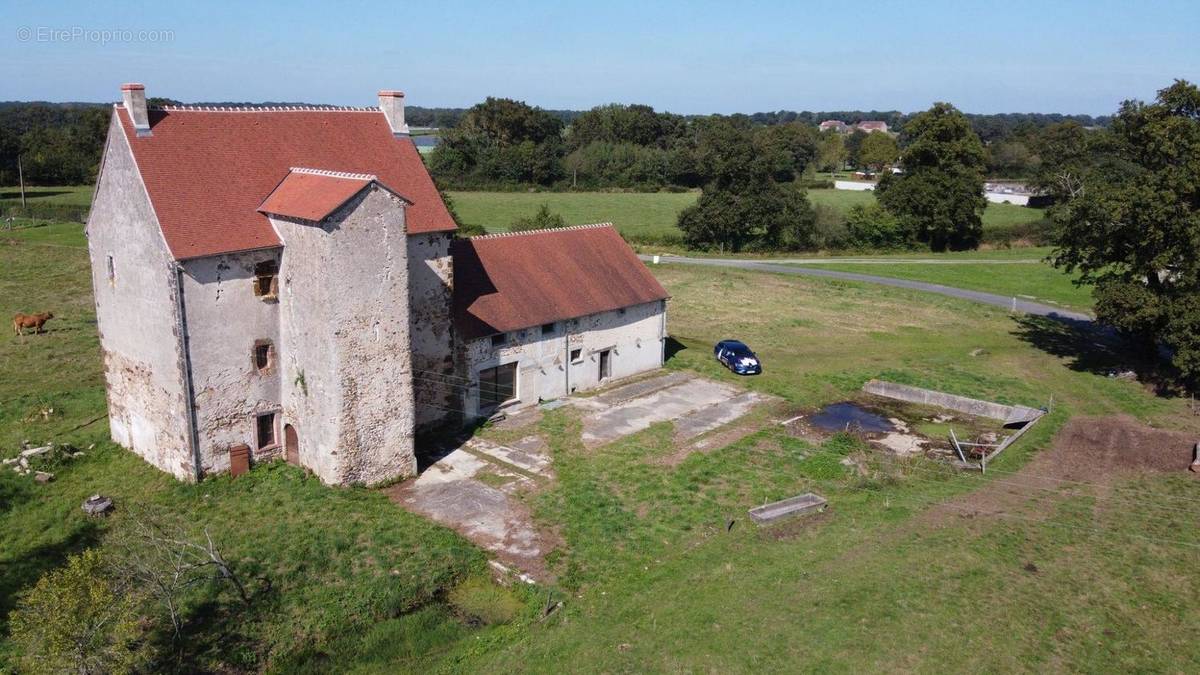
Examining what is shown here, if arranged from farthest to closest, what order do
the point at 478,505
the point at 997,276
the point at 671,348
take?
1. the point at 997,276
2. the point at 671,348
3. the point at 478,505

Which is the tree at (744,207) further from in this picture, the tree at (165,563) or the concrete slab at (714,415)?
the tree at (165,563)

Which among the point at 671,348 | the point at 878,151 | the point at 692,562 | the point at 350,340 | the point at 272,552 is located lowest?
the point at 692,562

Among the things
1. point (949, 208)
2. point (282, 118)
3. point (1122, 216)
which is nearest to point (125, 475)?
point (282, 118)

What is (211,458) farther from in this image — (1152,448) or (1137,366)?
(1137,366)

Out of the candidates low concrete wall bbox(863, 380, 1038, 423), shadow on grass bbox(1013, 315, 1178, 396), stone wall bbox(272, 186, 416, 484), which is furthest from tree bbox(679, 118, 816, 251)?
stone wall bbox(272, 186, 416, 484)

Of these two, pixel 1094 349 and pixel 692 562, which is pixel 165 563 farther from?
pixel 1094 349

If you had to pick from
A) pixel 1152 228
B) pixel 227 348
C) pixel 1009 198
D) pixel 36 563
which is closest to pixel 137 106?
pixel 227 348
